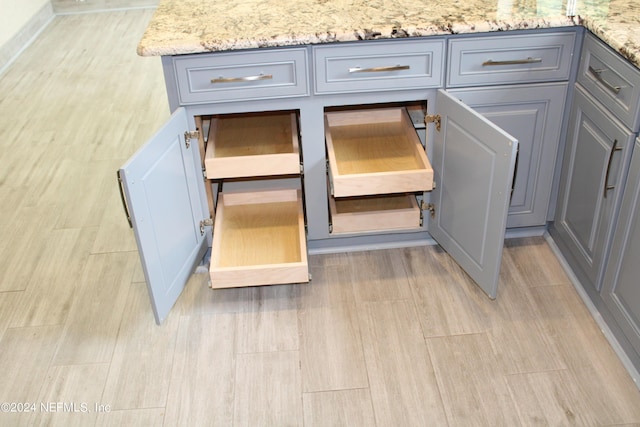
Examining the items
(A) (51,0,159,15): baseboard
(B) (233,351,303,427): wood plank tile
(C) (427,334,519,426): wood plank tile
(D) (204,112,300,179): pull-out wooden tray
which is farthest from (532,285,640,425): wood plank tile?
(A) (51,0,159,15): baseboard

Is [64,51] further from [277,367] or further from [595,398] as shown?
[595,398]

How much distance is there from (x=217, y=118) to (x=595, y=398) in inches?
66.6

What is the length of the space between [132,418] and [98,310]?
549 millimetres

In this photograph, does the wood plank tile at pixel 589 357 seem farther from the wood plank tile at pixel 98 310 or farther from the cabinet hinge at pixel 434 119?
the wood plank tile at pixel 98 310

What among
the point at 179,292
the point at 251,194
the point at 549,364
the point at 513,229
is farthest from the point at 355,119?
the point at 549,364

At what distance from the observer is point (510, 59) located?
7.11 feet

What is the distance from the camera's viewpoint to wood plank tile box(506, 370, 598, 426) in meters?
1.84

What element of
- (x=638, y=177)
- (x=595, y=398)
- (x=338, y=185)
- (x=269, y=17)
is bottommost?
(x=595, y=398)

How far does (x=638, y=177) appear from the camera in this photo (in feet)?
6.04

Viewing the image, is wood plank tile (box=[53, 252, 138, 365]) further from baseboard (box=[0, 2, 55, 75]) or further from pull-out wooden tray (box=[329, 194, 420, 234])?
baseboard (box=[0, 2, 55, 75])

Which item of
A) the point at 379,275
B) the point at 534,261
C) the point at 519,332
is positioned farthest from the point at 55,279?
the point at 534,261

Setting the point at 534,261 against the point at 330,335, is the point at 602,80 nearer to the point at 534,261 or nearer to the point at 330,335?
the point at 534,261

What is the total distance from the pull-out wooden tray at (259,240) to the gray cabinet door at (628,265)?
965mm

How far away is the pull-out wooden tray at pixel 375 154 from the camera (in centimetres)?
221
